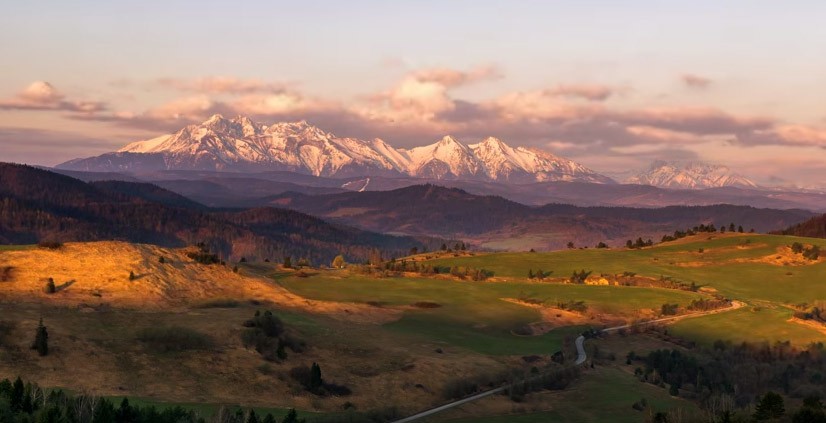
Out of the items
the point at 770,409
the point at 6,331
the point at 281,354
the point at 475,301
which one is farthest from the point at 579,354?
the point at 6,331

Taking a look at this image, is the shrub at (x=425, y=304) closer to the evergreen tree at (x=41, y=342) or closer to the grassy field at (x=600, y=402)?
the grassy field at (x=600, y=402)

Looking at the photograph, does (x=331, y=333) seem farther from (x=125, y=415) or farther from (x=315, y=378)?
(x=125, y=415)

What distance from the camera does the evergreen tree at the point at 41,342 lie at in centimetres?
8506

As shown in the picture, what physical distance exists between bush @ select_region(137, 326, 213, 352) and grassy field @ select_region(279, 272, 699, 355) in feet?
135

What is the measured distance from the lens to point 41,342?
281ft

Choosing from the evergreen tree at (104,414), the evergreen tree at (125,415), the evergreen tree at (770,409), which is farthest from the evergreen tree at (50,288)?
the evergreen tree at (770,409)

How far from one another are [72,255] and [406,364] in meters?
61.6

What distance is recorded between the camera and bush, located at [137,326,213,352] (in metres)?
95.5

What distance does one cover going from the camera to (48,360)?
84.2 meters

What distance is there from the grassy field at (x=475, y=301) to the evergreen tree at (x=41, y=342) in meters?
60.5

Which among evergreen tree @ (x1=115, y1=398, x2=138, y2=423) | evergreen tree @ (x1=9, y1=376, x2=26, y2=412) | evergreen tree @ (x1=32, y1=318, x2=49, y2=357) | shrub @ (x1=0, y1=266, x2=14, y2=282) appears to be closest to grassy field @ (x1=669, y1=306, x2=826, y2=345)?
evergreen tree @ (x1=115, y1=398, x2=138, y2=423)

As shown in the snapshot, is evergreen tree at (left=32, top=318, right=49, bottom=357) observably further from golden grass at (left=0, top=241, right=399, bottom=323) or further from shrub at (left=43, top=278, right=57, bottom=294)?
shrub at (left=43, top=278, right=57, bottom=294)

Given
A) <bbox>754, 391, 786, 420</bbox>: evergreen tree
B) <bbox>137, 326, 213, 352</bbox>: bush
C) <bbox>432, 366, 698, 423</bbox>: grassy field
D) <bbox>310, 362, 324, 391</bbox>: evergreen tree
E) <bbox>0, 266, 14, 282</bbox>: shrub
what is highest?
<bbox>0, 266, 14, 282</bbox>: shrub

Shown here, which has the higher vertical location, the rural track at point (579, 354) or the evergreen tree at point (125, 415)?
the evergreen tree at point (125, 415)
